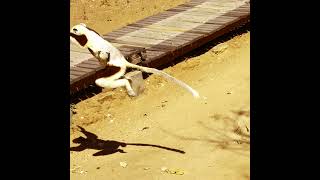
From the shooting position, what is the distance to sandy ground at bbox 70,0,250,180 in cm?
531

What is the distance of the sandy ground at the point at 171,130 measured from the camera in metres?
5.31

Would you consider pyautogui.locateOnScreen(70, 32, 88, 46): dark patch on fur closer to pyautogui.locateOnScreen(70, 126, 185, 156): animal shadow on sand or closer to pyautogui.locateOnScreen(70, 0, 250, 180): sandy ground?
pyautogui.locateOnScreen(70, 0, 250, 180): sandy ground

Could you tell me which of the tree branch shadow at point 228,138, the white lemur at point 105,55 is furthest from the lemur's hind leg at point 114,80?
the tree branch shadow at point 228,138

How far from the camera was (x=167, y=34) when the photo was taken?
912 cm

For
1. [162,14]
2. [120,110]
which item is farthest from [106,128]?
[162,14]

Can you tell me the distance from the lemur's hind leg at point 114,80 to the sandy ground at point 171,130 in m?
1.23

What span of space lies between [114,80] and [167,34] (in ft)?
16.1

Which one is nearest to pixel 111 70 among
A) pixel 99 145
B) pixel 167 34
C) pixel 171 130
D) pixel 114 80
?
pixel 114 80

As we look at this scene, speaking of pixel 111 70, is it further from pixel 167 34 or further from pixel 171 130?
pixel 167 34

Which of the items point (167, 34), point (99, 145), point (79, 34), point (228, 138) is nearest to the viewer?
point (79, 34)
